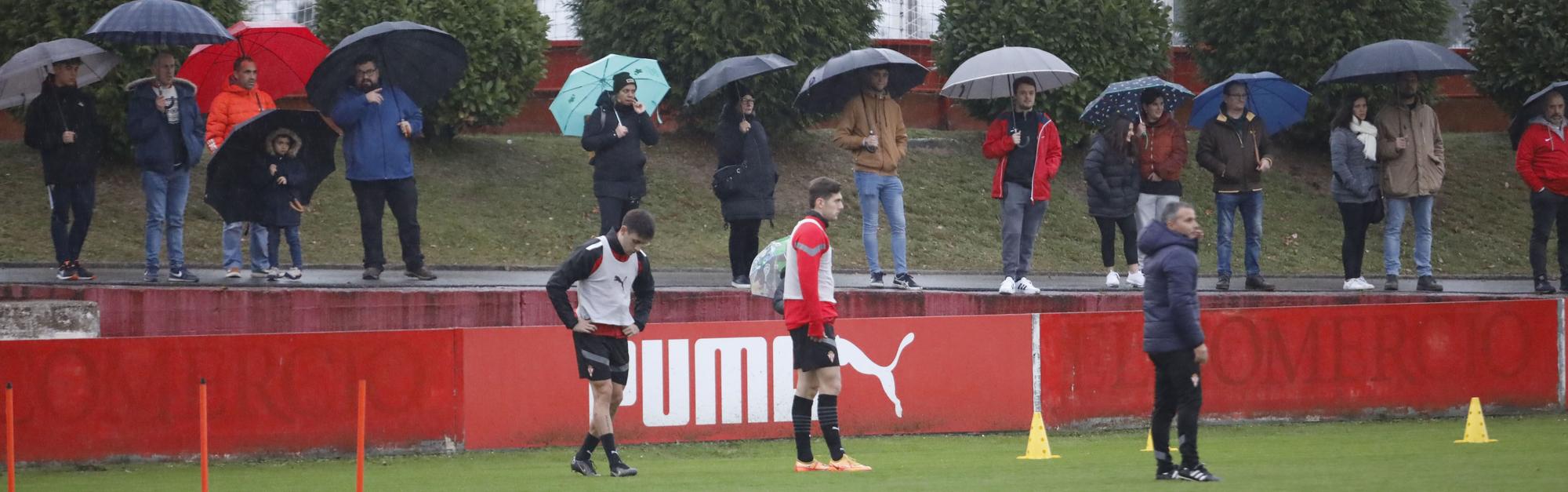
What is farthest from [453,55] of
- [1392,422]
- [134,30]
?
[1392,422]

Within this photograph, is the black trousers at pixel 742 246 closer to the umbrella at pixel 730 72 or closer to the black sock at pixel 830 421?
the umbrella at pixel 730 72

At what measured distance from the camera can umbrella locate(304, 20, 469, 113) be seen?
13.9 m

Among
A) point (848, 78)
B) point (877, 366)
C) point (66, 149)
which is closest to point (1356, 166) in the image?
point (848, 78)

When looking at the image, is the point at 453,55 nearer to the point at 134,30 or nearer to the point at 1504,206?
the point at 134,30

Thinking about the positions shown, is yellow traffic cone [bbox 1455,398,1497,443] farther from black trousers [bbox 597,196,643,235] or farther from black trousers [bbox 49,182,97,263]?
black trousers [bbox 49,182,97,263]

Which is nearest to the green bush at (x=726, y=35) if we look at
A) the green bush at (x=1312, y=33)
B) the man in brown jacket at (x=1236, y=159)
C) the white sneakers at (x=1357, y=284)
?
the green bush at (x=1312, y=33)

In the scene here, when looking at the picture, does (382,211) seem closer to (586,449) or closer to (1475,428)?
(586,449)

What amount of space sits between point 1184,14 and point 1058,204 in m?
4.14

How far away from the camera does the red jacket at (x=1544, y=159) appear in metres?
15.4

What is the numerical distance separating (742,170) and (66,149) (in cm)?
561

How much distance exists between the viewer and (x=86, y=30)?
61.7 ft

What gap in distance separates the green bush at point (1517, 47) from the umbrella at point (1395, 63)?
845 cm

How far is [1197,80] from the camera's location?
25.2 metres

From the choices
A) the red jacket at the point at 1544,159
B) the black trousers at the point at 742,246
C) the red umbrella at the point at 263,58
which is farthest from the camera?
the red jacket at the point at 1544,159
